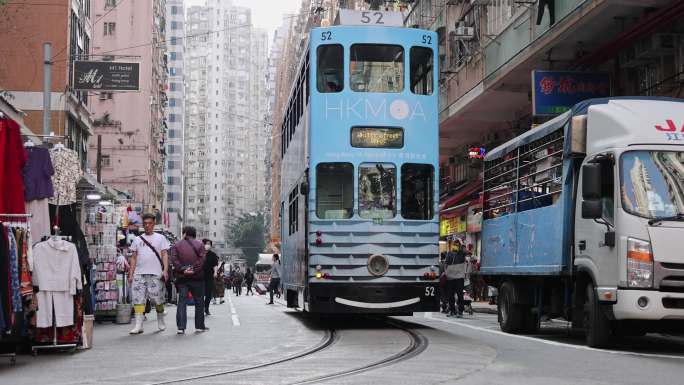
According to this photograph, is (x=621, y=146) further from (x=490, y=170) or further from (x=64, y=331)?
(x=64, y=331)

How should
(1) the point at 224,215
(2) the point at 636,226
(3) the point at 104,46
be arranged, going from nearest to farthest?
(2) the point at 636,226, (3) the point at 104,46, (1) the point at 224,215

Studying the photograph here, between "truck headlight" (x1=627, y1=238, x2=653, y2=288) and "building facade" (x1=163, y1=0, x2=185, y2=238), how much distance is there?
11279 cm

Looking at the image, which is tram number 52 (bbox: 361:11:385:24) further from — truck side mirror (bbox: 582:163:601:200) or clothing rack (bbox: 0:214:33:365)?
clothing rack (bbox: 0:214:33:365)

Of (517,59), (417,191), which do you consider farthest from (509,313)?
(517,59)

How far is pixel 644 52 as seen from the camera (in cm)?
2089

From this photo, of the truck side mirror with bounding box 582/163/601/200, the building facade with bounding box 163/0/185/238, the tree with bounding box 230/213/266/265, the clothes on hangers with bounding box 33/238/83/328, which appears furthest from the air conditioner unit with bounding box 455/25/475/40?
the tree with bounding box 230/213/266/265

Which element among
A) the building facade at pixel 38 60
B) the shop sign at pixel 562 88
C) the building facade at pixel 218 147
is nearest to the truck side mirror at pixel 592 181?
the shop sign at pixel 562 88

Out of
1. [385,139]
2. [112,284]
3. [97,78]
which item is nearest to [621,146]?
[385,139]

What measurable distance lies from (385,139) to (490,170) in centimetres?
243

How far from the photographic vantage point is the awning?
3441 cm

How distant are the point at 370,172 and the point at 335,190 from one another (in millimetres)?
650

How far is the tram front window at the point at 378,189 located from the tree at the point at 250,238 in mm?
117626

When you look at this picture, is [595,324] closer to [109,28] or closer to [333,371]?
[333,371]

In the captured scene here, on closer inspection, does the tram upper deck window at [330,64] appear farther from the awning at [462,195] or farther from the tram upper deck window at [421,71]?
the awning at [462,195]
